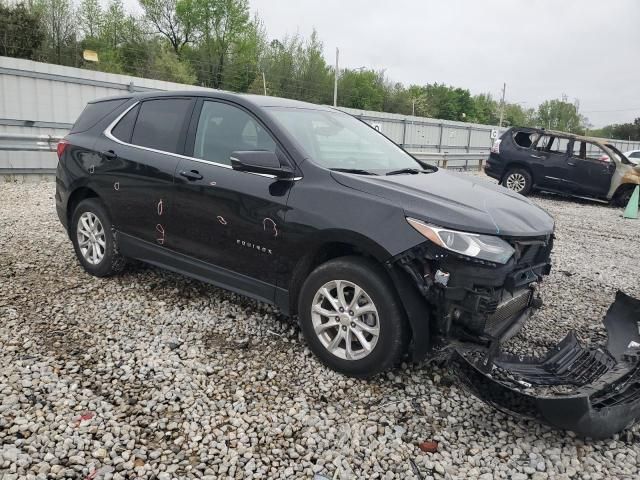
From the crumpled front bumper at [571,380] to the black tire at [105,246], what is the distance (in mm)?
3168

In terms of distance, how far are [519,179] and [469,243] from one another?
418 inches

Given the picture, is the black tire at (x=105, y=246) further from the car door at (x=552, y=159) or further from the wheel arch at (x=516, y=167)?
the car door at (x=552, y=159)

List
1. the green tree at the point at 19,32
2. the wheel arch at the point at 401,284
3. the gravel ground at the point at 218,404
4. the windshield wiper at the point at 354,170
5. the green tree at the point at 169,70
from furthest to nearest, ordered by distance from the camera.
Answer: the green tree at the point at 169,70
the green tree at the point at 19,32
the windshield wiper at the point at 354,170
the wheel arch at the point at 401,284
the gravel ground at the point at 218,404

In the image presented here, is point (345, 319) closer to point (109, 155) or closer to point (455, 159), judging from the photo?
point (109, 155)

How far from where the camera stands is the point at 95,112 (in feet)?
15.5

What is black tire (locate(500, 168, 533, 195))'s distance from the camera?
1226 centimetres

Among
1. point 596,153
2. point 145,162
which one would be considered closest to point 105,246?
point 145,162

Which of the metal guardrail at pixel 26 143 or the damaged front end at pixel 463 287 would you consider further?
the metal guardrail at pixel 26 143

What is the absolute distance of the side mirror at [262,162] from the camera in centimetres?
324

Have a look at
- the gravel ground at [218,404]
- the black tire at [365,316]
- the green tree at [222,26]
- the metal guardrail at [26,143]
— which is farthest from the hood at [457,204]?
the green tree at [222,26]

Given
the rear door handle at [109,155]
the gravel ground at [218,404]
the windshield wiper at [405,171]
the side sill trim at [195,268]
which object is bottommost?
the gravel ground at [218,404]

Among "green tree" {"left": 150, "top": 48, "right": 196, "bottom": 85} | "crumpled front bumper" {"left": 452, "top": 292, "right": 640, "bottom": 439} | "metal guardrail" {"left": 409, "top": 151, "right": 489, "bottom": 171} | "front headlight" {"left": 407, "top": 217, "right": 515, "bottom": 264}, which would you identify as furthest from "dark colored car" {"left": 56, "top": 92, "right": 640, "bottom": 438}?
"green tree" {"left": 150, "top": 48, "right": 196, "bottom": 85}

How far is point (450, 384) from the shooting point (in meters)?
3.21

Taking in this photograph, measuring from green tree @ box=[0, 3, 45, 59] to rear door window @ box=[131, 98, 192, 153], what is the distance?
30342mm
